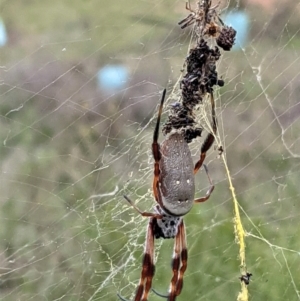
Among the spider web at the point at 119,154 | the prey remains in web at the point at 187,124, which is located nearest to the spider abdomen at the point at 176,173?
the prey remains in web at the point at 187,124

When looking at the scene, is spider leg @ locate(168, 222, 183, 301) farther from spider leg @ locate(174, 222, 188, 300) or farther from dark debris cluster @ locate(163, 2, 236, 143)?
dark debris cluster @ locate(163, 2, 236, 143)

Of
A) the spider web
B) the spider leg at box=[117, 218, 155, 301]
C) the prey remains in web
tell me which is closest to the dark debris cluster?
the prey remains in web

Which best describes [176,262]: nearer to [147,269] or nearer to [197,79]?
[147,269]

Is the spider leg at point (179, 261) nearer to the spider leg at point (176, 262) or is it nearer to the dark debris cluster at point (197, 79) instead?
the spider leg at point (176, 262)

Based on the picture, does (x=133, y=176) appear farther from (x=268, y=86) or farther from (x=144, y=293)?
(x=268, y=86)

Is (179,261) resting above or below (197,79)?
below

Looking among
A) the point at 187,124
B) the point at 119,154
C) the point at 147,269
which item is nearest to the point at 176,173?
the point at 187,124
